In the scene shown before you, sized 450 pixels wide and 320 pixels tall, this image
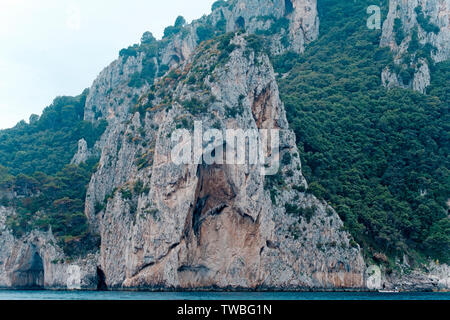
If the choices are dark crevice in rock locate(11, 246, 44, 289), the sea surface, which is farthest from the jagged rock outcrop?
dark crevice in rock locate(11, 246, 44, 289)

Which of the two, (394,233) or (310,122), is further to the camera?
(310,122)

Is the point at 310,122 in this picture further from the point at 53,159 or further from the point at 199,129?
the point at 53,159

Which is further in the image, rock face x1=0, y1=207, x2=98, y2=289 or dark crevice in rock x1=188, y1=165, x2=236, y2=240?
rock face x1=0, y1=207, x2=98, y2=289

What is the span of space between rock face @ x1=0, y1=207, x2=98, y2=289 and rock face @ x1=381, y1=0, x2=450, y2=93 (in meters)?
57.1

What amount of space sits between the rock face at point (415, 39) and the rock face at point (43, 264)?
5707 centimetres

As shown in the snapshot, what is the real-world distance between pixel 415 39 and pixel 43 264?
69.5 metres

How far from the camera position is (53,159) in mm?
98375

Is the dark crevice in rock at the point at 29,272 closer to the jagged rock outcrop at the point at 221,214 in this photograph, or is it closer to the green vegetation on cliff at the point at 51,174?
the green vegetation on cliff at the point at 51,174

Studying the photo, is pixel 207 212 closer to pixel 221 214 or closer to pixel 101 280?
pixel 221 214

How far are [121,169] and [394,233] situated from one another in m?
37.4

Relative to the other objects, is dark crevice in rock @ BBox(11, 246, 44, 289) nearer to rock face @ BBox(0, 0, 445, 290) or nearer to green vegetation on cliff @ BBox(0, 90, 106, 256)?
rock face @ BBox(0, 0, 445, 290)

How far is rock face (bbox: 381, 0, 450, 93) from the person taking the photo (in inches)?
3568
